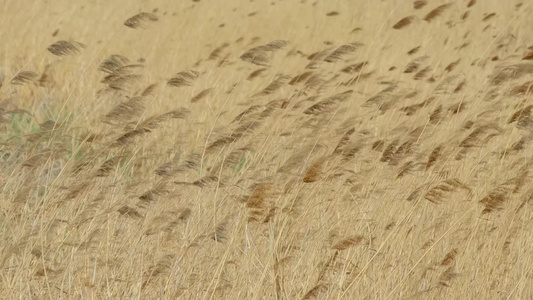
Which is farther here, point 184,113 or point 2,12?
point 2,12

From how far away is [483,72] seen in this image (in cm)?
702

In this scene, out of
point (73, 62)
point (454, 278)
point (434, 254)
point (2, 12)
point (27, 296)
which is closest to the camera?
point (27, 296)

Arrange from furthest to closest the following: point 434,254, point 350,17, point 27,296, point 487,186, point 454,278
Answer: point 350,17, point 487,186, point 434,254, point 454,278, point 27,296

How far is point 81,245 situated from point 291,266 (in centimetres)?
71

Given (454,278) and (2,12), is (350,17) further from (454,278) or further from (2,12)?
(454,278)

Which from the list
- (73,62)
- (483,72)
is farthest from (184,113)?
(483,72)

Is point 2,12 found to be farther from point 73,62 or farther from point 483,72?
point 483,72

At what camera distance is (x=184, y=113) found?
10.5 feet

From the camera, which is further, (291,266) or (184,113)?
(184,113)

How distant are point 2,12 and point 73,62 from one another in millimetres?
1635

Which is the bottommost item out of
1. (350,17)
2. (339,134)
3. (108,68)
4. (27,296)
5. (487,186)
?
(350,17)

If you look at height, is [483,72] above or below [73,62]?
below

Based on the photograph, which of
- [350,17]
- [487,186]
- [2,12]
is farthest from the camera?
[350,17]

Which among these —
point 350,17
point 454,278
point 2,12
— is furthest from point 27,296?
point 350,17
